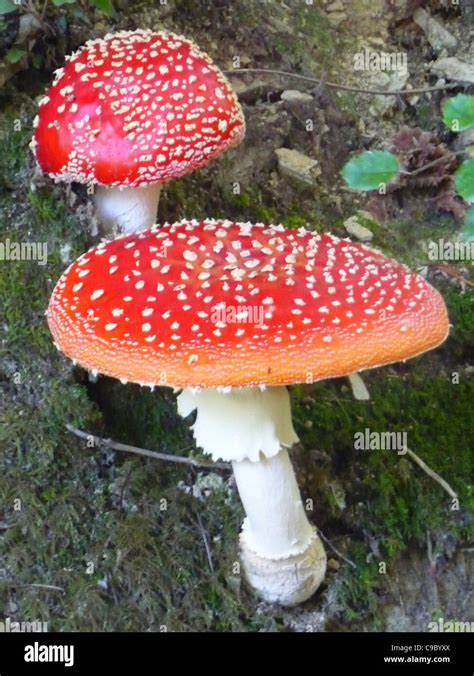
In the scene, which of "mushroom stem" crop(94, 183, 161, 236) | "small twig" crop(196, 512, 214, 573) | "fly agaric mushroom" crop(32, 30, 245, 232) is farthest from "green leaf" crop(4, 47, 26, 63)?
"small twig" crop(196, 512, 214, 573)

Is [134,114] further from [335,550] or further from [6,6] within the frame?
[335,550]

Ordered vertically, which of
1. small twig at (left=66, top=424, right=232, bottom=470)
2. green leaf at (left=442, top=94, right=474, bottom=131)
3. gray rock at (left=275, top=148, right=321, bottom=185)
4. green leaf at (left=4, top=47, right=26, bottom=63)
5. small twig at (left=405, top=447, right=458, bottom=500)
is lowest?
small twig at (left=405, top=447, right=458, bottom=500)

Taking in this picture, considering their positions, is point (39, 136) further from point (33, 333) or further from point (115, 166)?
→ point (33, 333)

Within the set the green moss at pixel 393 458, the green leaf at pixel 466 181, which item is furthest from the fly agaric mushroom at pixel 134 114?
the green moss at pixel 393 458

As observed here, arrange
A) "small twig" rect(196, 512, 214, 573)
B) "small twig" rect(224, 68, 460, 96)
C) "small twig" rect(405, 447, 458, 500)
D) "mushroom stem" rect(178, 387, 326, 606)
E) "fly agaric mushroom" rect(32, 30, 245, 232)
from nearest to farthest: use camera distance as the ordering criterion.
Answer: "mushroom stem" rect(178, 387, 326, 606)
"fly agaric mushroom" rect(32, 30, 245, 232)
"small twig" rect(196, 512, 214, 573)
"small twig" rect(405, 447, 458, 500)
"small twig" rect(224, 68, 460, 96)

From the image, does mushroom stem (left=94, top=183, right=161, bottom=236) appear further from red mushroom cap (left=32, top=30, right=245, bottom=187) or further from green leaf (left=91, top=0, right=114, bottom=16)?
green leaf (left=91, top=0, right=114, bottom=16)

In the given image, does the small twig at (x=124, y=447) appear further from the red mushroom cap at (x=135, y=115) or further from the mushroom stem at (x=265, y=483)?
the red mushroom cap at (x=135, y=115)
